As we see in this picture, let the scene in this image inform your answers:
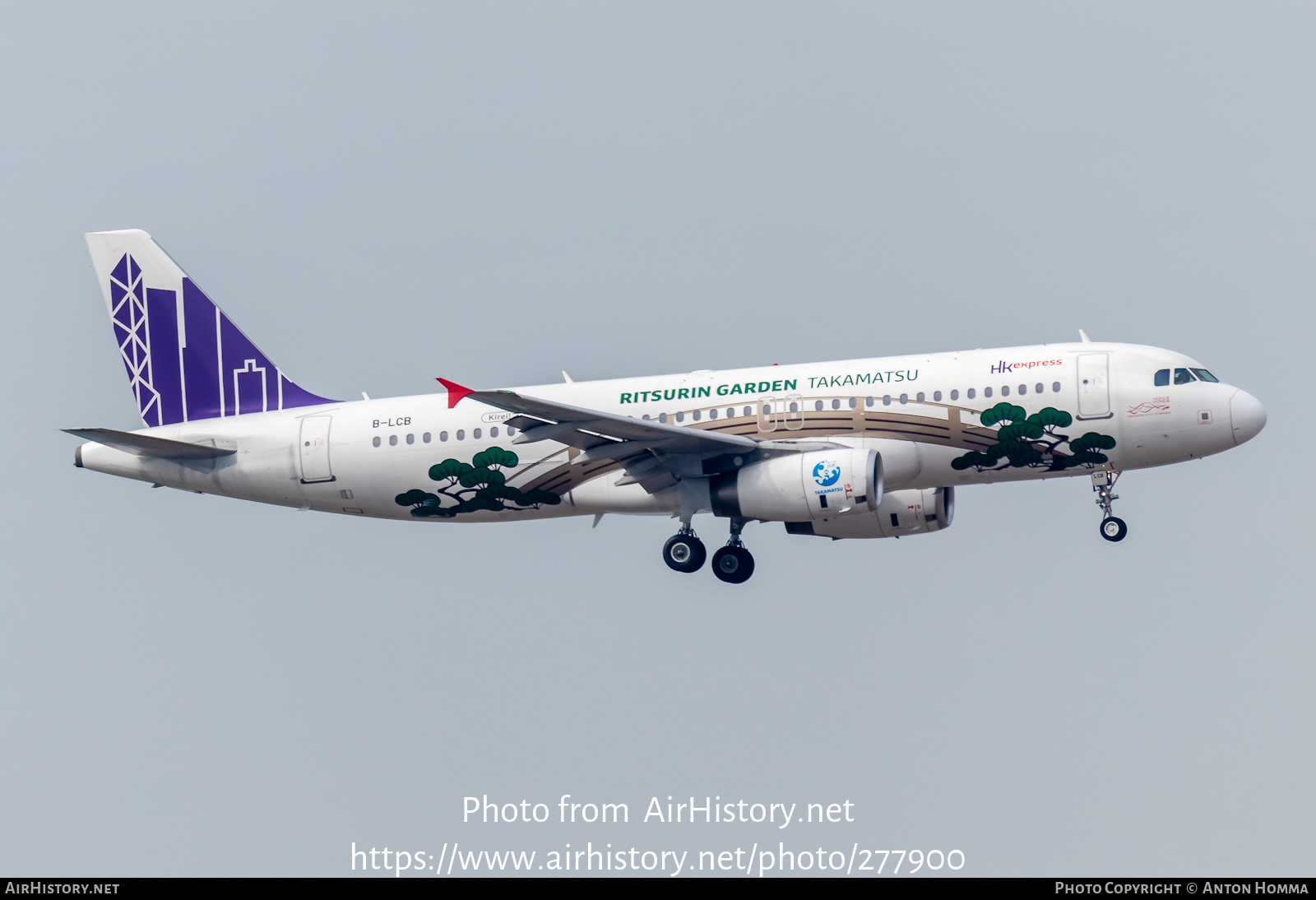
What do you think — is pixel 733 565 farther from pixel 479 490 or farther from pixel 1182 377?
pixel 1182 377

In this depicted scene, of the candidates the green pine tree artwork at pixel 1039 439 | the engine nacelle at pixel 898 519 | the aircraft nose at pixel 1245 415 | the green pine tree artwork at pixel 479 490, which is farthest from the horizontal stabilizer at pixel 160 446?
the aircraft nose at pixel 1245 415

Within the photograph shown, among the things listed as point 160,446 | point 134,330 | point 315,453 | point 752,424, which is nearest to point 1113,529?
point 752,424

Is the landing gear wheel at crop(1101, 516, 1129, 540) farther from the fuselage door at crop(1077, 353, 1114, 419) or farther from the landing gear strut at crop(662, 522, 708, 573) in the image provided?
the landing gear strut at crop(662, 522, 708, 573)

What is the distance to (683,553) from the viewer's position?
3866 cm

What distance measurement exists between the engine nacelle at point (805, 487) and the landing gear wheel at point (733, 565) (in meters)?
2.39

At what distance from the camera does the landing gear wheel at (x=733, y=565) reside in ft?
128

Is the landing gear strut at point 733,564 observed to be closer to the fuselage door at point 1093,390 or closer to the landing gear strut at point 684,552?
the landing gear strut at point 684,552

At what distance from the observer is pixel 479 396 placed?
3291cm

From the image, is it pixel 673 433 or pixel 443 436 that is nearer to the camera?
pixel 673 433

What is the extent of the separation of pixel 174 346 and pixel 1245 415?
2597 centimetres

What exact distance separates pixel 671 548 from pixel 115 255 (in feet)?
55.0

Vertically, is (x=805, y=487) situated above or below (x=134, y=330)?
below

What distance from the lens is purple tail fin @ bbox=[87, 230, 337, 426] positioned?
41375 mm

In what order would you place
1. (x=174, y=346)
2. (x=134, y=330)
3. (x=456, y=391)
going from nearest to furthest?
1. (x=456, y=391)
2. (x=174, y=346)
3. (x=134, y=330)
